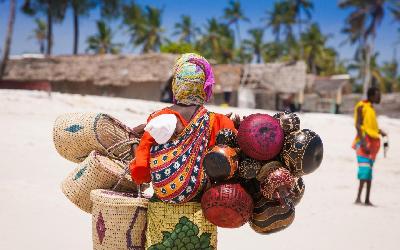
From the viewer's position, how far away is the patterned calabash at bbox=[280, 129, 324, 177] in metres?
2.43

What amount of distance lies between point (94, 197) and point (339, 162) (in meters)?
10.4

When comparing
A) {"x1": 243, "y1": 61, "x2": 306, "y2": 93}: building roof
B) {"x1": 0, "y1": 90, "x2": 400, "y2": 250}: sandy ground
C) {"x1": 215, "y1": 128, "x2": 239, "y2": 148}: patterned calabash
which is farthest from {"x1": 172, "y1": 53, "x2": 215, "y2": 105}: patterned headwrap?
{"x1": 243, "y1": 61, "x2": 306, "y2": 93}: building roof

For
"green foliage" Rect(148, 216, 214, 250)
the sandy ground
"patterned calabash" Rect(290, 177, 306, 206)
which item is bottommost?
the sandy ground

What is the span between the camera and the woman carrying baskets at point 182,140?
8.59 ft

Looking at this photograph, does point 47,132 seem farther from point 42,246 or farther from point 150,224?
point 150,224

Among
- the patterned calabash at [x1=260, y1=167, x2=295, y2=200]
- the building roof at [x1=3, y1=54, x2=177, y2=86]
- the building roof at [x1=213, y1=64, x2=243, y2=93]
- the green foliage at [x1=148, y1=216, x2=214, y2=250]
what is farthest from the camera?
the building roof at [x1=213, y1=64, x2=243, y2=93]

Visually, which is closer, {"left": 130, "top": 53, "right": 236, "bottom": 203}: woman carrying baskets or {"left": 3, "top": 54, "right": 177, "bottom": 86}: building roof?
{"left": 130, "top": 53, "right": 236, "bottom": 203}: woman carrying baskets

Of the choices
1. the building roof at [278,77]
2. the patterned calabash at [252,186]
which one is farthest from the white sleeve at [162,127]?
the building roof at [278,77]

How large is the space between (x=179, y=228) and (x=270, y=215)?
0.47 metres

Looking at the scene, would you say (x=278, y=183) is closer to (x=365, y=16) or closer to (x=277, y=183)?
(x=277, y=183)

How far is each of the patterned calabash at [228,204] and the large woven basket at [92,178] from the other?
0.69 m

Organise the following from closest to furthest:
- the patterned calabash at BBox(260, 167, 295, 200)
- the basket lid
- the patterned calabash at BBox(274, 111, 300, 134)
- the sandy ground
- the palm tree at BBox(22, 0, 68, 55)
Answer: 1. the patterned calabash at BBox(260, 167, 295, 200)
2. the patterned calabash at BBox(274, 111, 300, 134)
3. the basket lid
4. the sandy ground
5. the palm tree at BBox(22, 0, 68, 55)

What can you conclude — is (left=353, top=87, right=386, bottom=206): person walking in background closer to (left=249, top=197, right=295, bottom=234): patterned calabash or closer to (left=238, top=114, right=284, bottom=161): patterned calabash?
(left=249, top=197, right=295, bottom=234): patterned calabash

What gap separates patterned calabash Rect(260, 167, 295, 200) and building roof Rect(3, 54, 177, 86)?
21.4 meters
